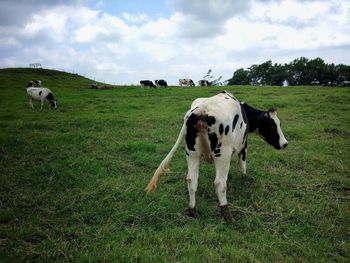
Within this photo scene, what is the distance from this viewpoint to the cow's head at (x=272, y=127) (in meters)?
7.49

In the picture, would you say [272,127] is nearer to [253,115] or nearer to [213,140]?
[253,115]

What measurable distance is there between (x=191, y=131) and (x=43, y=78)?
136 ft

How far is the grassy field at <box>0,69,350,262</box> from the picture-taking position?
4602 mm

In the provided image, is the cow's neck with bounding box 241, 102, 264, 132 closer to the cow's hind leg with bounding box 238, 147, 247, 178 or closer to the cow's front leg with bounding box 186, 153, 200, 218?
the cow's hind leg with bounding box 238, 147, 247, 178

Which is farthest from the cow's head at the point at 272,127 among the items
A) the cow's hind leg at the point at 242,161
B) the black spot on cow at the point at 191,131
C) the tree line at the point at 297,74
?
the tree line at the point at 297,74

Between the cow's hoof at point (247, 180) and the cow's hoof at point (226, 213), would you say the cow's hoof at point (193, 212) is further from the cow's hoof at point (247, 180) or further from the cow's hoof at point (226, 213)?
the cow's hoof at point (247, 180)

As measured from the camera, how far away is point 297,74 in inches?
3036

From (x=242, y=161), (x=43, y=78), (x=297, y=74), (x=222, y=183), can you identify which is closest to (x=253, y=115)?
(x=242, y=161)

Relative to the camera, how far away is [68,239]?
16.0 ft

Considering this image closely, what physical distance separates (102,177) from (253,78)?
79.2 metres

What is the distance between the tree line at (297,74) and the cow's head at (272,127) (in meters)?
65.7

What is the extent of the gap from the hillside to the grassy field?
29.0m

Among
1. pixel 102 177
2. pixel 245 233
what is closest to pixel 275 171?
pixel 245 233

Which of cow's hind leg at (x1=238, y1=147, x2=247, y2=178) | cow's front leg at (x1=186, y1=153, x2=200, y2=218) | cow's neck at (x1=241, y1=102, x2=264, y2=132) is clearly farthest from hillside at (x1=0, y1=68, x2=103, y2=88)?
cow's front leg at (x1=186, y1=153, x2=200, y2=218)
